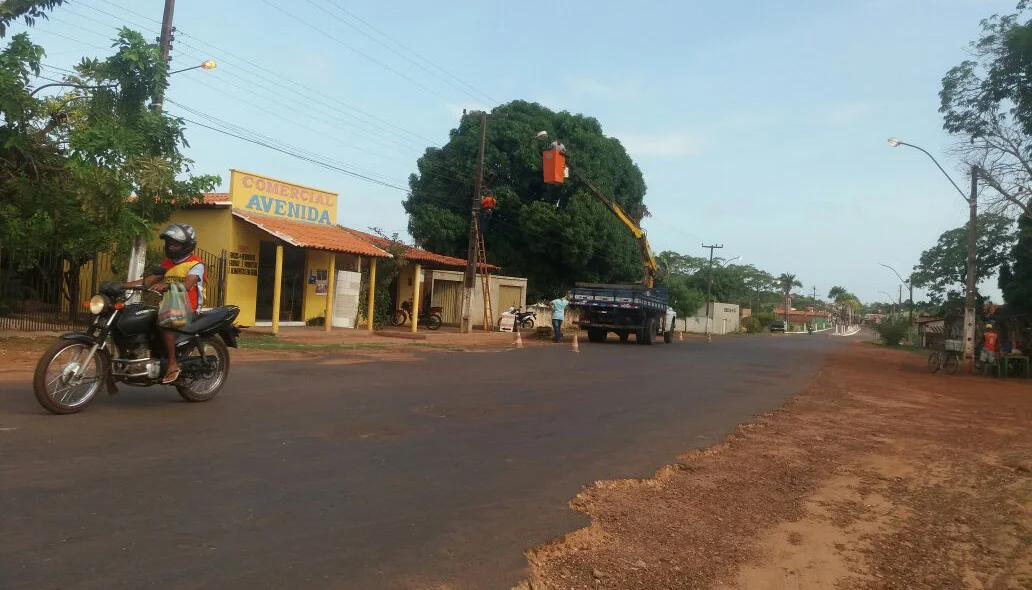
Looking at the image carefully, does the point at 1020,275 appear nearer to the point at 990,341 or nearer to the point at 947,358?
the point at 990,341

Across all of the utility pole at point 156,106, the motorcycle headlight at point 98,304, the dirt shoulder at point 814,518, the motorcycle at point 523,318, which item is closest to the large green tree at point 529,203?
the motorcycle at point 523,318

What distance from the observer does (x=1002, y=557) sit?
4.45m

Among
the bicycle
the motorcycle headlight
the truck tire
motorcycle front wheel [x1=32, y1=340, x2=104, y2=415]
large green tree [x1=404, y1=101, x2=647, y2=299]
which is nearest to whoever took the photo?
motorcycle front wheel [x1=32, y1=340, x2=104, y2=415]

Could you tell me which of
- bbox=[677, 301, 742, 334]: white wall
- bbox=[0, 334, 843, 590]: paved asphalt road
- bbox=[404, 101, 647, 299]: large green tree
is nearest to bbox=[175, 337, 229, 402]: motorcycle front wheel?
bbox=[0, 334, 843, 590]: paved asphalt road

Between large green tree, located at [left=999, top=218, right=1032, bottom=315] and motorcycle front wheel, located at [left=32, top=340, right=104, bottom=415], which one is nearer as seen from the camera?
motorcycle front wheel, located at [left=32, top=340, right=104, bottom=415]

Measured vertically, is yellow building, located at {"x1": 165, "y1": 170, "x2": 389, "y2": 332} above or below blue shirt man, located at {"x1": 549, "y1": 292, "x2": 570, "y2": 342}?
above

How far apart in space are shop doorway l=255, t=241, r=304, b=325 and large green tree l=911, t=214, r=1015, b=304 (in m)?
21.5

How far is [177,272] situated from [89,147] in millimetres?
5362

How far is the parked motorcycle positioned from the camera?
91.0ft

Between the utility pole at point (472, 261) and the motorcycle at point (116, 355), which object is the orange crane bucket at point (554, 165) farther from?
the motorcycle at point (116, 355)

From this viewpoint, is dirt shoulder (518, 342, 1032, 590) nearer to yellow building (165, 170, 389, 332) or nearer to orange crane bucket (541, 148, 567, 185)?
yellow building (165, 170, 389, 332)

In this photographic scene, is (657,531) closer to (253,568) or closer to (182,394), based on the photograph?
(253,568)

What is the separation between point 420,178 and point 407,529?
116ft

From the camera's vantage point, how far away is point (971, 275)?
2312cm
